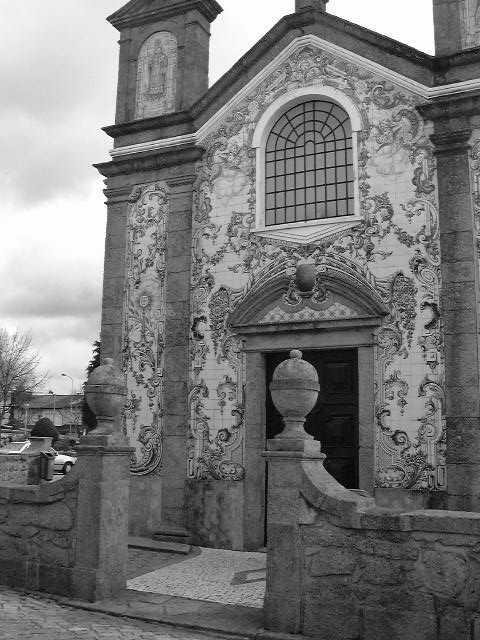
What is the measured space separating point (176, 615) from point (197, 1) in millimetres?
9494

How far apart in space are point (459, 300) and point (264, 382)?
2.89 m

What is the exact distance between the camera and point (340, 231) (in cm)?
968

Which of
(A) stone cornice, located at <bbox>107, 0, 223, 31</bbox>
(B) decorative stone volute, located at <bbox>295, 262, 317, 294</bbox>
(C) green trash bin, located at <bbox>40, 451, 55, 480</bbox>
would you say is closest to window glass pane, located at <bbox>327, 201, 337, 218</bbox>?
(B) decorative stone volute, located at <bbox>295, 262, 317, 294</bbox>

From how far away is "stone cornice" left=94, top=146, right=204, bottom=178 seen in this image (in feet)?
36.1

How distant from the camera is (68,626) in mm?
5906

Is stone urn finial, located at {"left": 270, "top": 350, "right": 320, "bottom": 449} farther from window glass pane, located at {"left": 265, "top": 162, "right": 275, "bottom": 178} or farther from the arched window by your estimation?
window glass pane, located at {"left": 265, "top": 162, "right": 275, "bottom": 178}

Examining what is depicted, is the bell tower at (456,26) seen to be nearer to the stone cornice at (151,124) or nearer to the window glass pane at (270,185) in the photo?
the window glass pane at (270,185)

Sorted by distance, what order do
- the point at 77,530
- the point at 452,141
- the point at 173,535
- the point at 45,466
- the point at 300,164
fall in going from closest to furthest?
the point at 77,530, the point at 452,141, the point at 173,535, the point at 300,164, the point at 45,466

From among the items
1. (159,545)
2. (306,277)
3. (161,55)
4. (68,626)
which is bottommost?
(68,626)

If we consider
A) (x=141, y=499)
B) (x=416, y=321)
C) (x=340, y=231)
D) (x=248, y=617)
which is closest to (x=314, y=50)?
(x=340, y=231)

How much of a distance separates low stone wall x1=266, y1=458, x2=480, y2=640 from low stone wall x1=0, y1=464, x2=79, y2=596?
230 cm

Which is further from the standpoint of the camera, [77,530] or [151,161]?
[151,161]

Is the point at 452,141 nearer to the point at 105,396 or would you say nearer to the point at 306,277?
the point at 306,277

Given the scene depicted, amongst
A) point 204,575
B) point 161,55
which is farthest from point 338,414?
point 161,55
